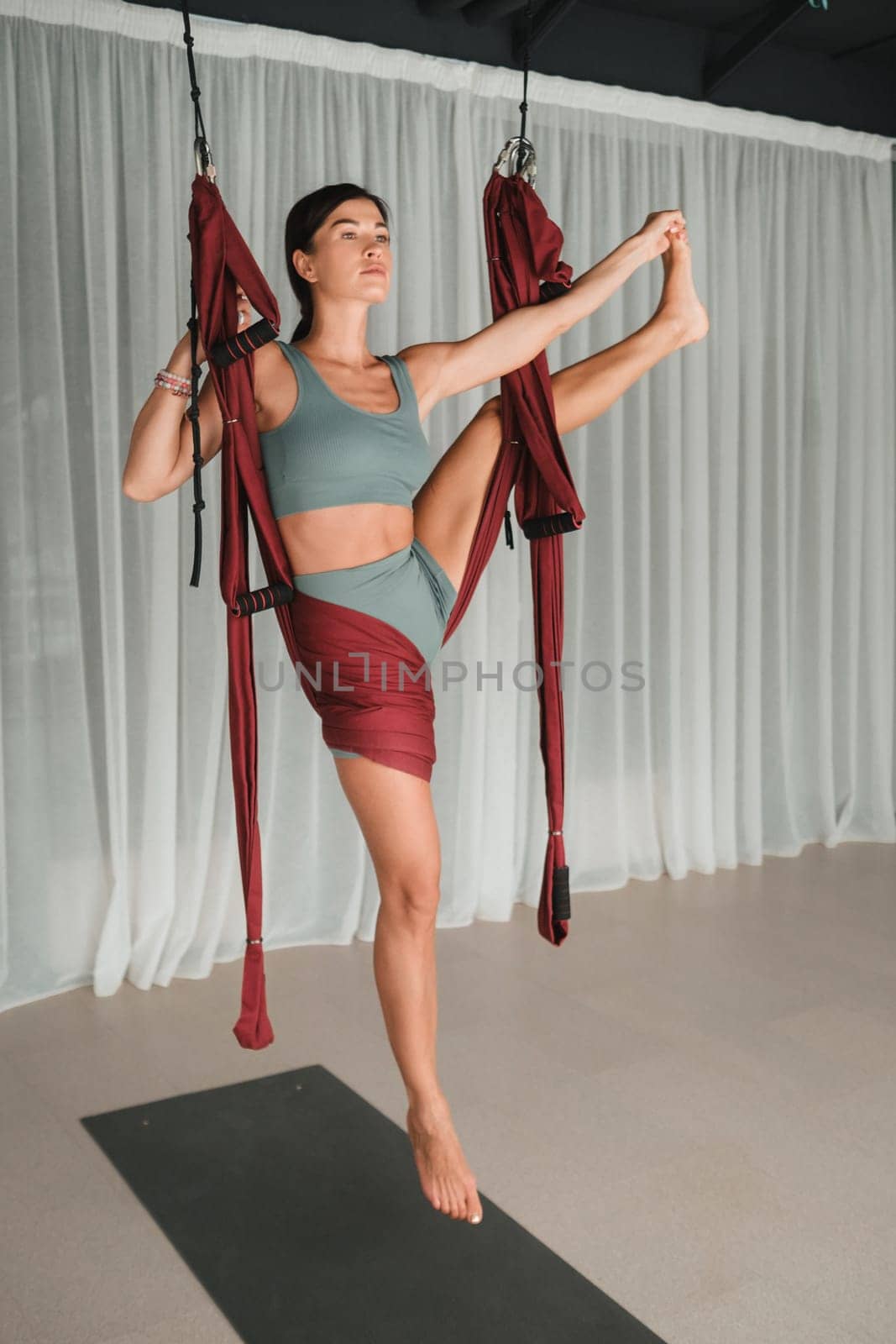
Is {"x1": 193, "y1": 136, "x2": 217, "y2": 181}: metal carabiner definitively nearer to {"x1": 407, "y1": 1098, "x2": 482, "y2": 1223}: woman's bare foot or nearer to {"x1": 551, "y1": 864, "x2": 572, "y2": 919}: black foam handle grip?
{"x1": 551, "y1": 864, "x2": 572, "y2": 919}: black foam handle grip

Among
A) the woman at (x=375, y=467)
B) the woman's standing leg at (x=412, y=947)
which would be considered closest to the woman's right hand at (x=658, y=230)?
the woman at (x=375, y=467)

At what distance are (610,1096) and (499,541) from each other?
6.47ft

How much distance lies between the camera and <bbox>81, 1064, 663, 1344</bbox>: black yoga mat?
2211 mm

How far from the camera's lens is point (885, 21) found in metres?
4.65

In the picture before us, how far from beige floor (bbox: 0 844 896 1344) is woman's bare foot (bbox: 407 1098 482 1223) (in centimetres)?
34

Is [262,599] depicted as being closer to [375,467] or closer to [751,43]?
[375,467]

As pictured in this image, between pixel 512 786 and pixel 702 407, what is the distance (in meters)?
1.61

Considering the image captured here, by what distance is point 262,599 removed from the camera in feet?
7.11

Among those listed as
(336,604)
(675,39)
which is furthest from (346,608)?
(675,39)

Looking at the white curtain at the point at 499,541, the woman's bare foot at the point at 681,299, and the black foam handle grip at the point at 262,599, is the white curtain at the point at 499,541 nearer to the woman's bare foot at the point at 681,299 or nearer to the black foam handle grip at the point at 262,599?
the black foam handle grip at the point at 262,599

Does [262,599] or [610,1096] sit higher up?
[262,599]

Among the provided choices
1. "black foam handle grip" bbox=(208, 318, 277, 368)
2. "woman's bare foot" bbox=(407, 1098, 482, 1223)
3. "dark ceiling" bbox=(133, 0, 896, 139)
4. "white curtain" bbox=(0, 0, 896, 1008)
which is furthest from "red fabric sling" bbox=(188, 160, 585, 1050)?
"dark ceiling" bbox=(133, 0, 896, 139)

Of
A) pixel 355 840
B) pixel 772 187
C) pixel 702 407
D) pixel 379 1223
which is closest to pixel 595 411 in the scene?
pixel 379 1223

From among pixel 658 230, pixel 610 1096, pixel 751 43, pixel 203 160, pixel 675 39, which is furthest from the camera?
pixel 675 39
